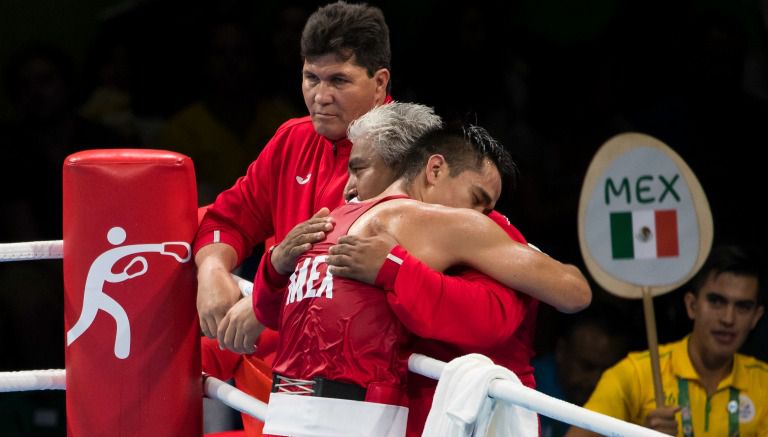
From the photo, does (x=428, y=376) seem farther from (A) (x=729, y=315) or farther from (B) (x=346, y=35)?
(A) (x=729, y=315)

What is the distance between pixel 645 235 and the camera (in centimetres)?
400

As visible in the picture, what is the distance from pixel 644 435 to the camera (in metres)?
1.63

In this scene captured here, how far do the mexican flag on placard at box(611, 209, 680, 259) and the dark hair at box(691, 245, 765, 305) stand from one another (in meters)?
0.28

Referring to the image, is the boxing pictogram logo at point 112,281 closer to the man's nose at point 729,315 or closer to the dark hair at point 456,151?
the dark hair at point 456,151

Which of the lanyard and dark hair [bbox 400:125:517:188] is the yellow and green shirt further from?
dark hair [bbox 400:125:517:188]

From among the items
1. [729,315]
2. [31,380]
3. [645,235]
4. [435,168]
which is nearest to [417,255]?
[435,168]

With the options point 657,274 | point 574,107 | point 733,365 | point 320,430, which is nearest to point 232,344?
point 320,430

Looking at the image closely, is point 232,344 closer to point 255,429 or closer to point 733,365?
point 255,429

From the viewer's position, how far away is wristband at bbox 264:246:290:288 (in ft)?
7.64

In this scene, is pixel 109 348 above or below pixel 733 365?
above

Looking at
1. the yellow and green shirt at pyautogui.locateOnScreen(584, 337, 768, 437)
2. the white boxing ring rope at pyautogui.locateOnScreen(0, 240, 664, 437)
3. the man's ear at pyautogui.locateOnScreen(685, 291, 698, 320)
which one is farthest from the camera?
the man's ear at pyautogui.locateOnScreen(685, 291, 698, 320)

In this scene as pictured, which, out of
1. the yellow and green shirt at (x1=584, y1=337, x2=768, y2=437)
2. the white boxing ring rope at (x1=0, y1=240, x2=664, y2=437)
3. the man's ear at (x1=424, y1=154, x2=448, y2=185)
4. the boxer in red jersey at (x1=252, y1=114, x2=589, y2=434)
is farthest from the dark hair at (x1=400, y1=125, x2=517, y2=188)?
the yellow and green shirt at (x1=584, y1=337, x2=768, y2=437)

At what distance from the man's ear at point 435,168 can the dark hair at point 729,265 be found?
6.75 ft

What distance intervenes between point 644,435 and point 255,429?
51.6 inches
